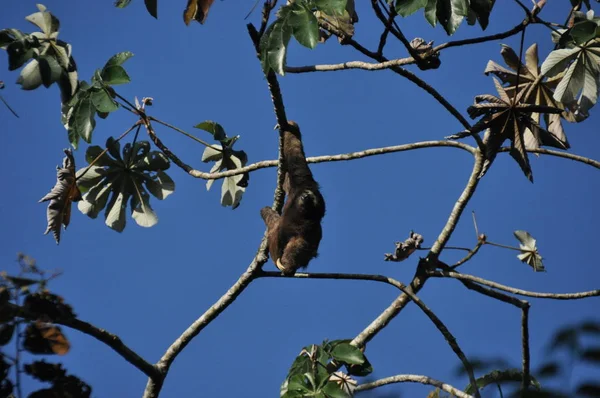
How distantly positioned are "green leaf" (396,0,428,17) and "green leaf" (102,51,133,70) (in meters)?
2.48

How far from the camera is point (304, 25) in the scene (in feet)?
16.1

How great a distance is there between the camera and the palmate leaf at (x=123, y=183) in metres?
7.22

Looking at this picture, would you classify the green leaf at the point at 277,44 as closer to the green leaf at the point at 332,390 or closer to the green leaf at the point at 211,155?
the green leaf at the point at 332,390

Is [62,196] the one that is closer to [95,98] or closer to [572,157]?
[95,98]

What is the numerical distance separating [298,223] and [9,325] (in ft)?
15.6

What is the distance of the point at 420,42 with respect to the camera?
20.1 ft

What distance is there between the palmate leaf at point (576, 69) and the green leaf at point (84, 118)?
3946mm

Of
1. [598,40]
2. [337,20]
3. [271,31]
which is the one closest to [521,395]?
[271,31]

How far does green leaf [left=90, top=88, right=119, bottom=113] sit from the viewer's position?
5.97 meters

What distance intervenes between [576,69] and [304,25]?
266cm

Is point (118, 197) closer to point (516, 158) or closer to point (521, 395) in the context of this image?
point (516, 158)

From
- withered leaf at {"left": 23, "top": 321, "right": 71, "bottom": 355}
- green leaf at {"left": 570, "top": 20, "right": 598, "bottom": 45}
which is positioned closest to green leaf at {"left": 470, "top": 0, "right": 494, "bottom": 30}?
green leaf at {"left": 570, "top": 20, "right": 598, "bottom": 45}

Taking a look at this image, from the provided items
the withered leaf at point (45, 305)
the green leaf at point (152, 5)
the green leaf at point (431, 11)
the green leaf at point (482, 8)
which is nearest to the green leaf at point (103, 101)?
the green leaf at point (152, 5)

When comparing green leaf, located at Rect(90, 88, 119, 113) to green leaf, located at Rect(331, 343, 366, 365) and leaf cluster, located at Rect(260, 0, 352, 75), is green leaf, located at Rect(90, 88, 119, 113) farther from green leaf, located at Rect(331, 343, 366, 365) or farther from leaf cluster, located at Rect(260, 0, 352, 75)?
green leaf, located at Rect(331, 343, 366, 365)
